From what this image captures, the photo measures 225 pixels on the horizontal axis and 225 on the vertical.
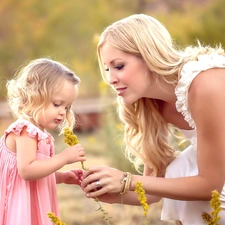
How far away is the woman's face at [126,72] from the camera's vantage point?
273 centimetres

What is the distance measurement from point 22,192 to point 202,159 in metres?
0.82

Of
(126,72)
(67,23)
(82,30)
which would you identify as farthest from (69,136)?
(82,30)

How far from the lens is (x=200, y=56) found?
2.87 metres

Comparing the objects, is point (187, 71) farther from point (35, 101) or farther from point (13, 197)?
point (13, 197)

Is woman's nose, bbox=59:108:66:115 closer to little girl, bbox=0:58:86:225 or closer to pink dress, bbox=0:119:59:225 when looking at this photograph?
little girl, bbox=0:58:86:225

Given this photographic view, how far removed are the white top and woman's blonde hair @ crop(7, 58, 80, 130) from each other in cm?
50

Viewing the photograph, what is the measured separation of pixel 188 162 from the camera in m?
3.09

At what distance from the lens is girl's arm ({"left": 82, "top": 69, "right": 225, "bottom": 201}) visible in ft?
8.43

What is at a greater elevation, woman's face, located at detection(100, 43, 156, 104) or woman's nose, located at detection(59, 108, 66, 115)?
woman's face, located at detection(100, 43, 156, 104)

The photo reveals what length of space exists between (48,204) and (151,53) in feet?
2.75

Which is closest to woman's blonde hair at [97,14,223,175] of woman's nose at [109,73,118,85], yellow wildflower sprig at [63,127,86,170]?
woman's nose at [109,73,118,85]

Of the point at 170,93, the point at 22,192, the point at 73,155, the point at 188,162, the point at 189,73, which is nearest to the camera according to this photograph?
the point at 73,155

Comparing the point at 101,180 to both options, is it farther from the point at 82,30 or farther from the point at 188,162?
the point at 82,30

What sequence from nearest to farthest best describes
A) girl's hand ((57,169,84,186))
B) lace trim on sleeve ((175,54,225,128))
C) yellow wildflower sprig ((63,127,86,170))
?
yellow wildflower sprig ((63,127,86,170))
lace trim on sleeve ((175,54,225,128))
girl's hand ((57,169,84,186))
